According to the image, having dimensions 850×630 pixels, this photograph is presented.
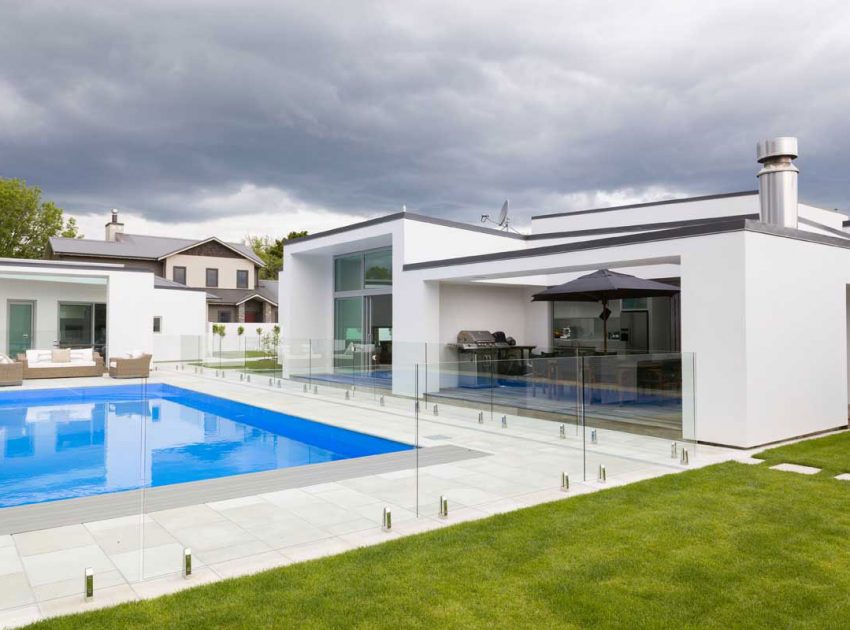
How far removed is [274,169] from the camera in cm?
2152

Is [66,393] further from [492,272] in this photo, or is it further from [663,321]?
[663,321]

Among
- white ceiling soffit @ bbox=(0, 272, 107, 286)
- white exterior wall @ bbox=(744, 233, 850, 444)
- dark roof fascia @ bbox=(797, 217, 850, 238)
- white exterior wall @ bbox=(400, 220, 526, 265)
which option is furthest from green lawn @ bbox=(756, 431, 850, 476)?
white ceiling soffit @ bbox=(0, 272, 107, 286)

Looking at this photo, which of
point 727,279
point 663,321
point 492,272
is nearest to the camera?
point 727,279

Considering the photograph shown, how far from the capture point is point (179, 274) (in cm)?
3722

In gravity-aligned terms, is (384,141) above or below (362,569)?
above

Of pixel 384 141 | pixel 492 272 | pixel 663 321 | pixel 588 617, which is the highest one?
pixel 384 141

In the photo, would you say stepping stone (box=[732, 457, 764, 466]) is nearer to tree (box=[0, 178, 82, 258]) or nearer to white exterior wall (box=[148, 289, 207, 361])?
white exterior wall (box=[148, 289, 207, 361])

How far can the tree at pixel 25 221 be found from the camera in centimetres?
3794

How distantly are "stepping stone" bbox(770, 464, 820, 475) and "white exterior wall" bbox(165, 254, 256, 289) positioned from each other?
118 ft

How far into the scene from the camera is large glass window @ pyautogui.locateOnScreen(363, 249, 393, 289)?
17.1m

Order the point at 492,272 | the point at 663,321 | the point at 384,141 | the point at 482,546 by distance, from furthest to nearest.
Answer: the point at 384,141 < the point at 663,321 < the point at 492,272 < the point at 482,546

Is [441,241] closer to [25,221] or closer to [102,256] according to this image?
[102,256]

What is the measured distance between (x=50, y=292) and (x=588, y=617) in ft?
73.9

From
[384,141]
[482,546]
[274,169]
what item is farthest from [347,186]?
[482,546]
